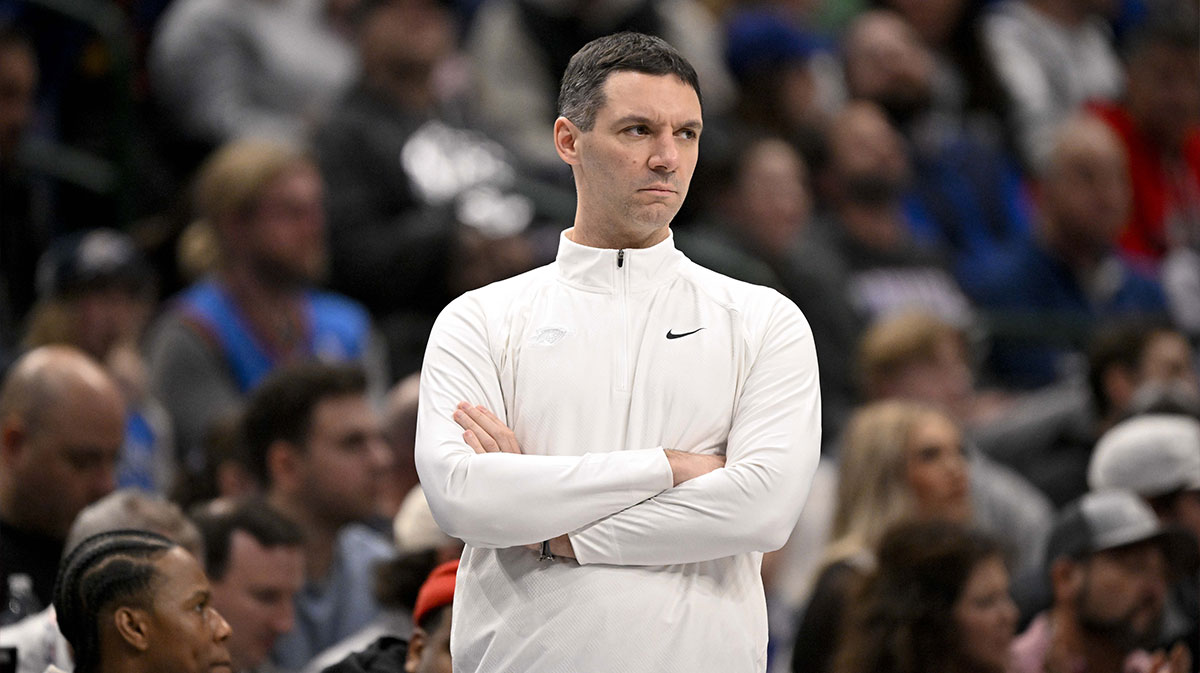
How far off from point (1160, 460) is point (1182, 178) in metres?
4.93

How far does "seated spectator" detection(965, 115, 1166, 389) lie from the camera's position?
9.50m

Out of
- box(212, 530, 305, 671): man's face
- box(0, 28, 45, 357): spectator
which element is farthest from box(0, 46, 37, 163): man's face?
box(212, 530, 305, 671): man's face

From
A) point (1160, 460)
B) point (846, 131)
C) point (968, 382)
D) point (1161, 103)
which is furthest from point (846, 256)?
point (1160, 460)

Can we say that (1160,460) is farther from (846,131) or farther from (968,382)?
(846,131)

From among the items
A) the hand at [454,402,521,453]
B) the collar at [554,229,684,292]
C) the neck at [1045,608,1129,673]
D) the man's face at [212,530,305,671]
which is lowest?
the neck at [1045,608,1129,673]

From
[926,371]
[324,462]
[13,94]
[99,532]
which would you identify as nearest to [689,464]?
[99,532]

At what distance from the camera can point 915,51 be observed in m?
10.7

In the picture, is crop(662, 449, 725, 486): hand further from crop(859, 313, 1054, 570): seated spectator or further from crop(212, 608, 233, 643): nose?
crop(859, 313, 1054, 570): seated spectator

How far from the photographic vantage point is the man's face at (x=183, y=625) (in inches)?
154

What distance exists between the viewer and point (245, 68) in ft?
29.4

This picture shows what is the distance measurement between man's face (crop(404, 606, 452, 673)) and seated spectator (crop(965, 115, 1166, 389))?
5.60m

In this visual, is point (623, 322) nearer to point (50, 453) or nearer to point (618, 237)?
point (618, 237)

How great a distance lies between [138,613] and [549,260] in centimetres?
449

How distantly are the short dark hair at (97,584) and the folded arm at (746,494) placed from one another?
1.14 metres
